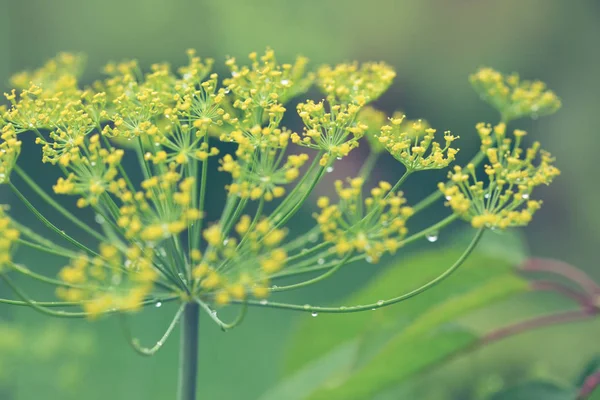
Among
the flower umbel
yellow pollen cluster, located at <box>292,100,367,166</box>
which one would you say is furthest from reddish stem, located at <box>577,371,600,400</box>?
yellow pollen cluster, located at <box>292,100,367,166</box>

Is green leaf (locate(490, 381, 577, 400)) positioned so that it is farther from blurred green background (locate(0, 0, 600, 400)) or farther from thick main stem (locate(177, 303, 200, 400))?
blurred green background (locate(0, 0, 600, 400))

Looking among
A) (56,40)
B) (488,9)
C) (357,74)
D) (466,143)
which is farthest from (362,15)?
(357,74)

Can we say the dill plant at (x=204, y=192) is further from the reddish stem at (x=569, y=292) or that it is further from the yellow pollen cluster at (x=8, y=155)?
the reddish stem at (x=569, y=292)

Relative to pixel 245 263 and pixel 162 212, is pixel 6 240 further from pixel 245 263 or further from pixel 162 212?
pixel 245 263

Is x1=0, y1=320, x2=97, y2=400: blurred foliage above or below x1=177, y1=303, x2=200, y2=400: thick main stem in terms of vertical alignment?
above

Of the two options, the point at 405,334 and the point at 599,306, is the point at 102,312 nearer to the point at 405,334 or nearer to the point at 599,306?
the point at 405,334

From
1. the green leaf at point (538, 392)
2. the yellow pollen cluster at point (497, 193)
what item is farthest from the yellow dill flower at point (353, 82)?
the green leaf at point (538, 392)

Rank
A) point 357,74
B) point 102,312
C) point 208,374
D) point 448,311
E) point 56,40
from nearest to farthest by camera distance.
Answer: point 102,312 < point 357,74 < point 448,311 < point 208,374 < point 56,40
